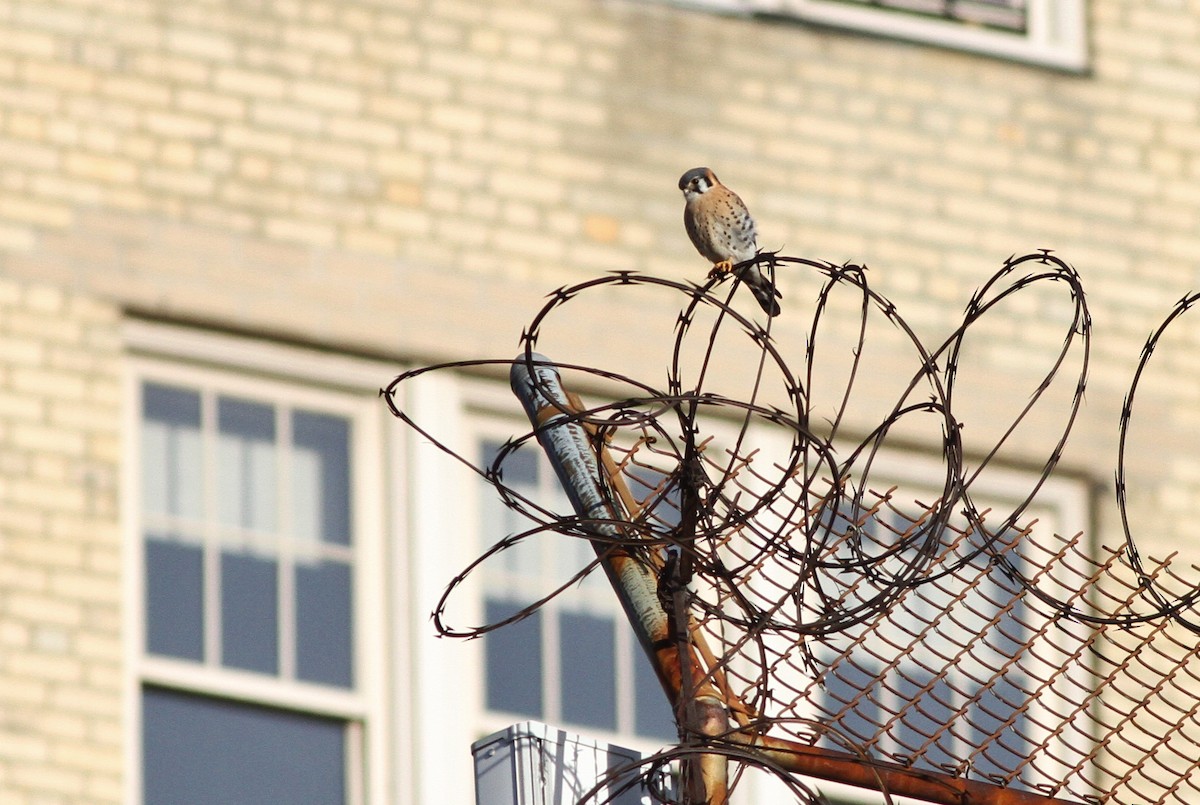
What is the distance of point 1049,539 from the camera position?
37.4 feet

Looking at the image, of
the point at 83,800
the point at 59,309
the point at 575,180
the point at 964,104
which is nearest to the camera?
the point at 83,800

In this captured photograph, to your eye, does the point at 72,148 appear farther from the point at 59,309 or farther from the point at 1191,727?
the point at 1191,727

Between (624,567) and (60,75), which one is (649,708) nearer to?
(60,75)

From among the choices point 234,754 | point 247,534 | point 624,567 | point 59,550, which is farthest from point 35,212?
point 624,567

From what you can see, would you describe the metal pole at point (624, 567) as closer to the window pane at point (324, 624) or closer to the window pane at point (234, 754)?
the window pane at point (234, 754)

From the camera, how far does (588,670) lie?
10586 mm

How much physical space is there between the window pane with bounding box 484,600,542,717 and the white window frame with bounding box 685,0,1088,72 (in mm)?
2698

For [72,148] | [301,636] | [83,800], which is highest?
[72,148]

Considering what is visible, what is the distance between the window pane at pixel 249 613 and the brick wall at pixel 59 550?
460 mm

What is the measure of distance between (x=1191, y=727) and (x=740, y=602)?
638 cm

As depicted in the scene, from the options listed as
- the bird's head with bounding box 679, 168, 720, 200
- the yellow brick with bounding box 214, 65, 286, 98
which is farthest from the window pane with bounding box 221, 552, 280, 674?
the bird's head with bounding box 679, 168, 720, 200

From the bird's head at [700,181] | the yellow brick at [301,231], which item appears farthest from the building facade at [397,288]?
the bird's head at [700,181]

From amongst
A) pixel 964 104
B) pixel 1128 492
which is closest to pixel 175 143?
pixel 964 104

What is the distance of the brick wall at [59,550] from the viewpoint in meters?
9.44
